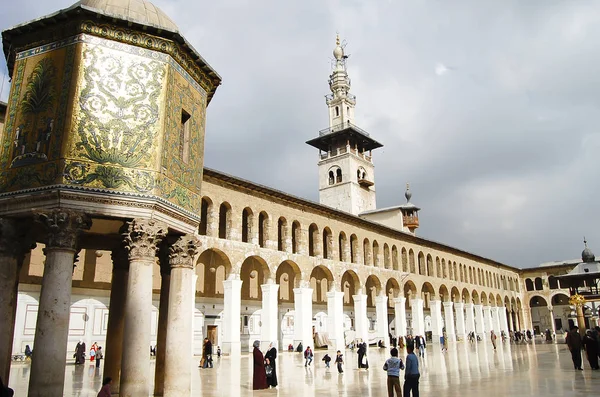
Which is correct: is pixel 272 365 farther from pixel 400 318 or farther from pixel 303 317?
pixel 400 318

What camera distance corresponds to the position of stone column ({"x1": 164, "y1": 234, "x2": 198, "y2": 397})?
30.7 ft

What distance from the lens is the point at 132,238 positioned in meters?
8.87

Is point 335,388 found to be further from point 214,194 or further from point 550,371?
point 214,194

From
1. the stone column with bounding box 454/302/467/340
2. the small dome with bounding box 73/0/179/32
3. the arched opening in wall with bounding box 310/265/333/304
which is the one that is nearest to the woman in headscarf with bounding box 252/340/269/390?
Result: the small dome with bounding box 73/0/179/32

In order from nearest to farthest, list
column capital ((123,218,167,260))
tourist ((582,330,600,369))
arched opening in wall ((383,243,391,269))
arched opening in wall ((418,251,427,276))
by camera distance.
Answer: column capital ((123,218,167,260))
tourist ((582,330,600,369))
arched opening in wall ((383,243,391,269))
arched opening in wall ((418,251,427,276))

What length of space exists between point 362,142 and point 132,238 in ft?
171

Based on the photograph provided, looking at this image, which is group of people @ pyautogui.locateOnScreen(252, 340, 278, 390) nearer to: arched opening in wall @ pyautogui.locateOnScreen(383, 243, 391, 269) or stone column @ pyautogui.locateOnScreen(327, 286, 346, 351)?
stone column @ pyautogui.locateOnScreen(327, 286, 346, 351)

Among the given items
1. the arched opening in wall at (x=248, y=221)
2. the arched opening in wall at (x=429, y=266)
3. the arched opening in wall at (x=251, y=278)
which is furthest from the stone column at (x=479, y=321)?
the arched opening in wall at (x=248, y=221)

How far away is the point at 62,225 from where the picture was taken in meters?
8.48

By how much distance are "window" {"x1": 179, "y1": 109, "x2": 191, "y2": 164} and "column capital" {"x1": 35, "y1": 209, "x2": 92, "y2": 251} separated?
2.73 m

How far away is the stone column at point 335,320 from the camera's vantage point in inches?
1198

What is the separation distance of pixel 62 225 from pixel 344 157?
162ft

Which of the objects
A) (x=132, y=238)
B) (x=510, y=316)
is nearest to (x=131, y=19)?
(x=132, y=238)

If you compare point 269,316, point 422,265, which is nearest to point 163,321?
point 269,316
